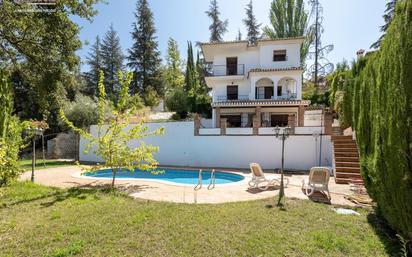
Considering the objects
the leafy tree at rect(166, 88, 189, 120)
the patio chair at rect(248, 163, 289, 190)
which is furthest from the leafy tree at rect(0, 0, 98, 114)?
the leafy tree at rect(166, 88, 189, 120)

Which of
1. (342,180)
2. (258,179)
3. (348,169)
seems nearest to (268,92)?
(348,169)

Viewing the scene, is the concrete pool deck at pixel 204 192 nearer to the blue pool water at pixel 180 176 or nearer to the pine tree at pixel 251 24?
the blue pool water at pixel 180 176

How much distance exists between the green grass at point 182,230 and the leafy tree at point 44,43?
18.2 feet

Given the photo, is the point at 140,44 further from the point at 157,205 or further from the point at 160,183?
the point at 157,205

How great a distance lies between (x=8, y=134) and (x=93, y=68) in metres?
40.6

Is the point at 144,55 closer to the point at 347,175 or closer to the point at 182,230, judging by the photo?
the point at 347,175

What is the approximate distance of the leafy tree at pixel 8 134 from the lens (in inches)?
281

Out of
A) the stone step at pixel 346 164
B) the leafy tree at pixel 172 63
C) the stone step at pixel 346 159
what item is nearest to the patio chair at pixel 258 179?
the stone step at pixel 346 164

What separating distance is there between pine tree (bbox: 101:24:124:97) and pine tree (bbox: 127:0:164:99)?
6069 millimetres

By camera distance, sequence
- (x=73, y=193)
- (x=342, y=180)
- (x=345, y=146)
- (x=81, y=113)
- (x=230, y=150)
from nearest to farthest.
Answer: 1. (x=73, y=193)
2. (x=342, y=180)
3. (x=345, y=146)
4. (x=230, y=150)
5. (x=81, y=113)

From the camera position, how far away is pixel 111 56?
45.9 m

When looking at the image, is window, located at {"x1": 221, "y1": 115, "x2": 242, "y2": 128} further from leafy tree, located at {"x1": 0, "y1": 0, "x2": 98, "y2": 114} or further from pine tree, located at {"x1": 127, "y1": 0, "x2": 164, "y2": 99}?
pine tree, located at {"x1": 127, "y1": 0, "x2": 164, "y2": 99}

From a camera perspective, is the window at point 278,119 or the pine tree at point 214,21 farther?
the pine tree at point 214,21

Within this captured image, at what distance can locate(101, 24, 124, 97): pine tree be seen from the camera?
4500 centimetres
